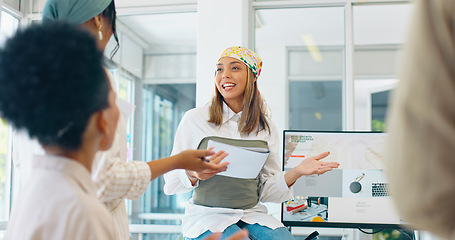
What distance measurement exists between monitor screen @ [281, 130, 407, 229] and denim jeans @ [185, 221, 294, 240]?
2.45 ft

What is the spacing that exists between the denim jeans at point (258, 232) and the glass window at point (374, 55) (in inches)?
83.4

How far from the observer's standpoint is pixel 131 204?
4117mm

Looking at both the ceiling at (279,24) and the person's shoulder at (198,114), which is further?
the ceiling at (279,24)

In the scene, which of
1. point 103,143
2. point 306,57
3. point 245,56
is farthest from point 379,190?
point 103,143

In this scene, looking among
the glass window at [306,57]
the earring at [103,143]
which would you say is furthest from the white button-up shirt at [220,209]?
the glass window at [306,57]

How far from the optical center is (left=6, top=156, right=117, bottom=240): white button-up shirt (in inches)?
32.7

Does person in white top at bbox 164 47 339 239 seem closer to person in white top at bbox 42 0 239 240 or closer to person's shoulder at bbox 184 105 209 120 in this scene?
person's shoulder at bbox 184 105 209 120

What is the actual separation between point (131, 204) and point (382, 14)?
2789mm

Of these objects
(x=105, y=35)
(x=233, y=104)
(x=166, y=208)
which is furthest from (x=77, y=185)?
(x=166, y=208)

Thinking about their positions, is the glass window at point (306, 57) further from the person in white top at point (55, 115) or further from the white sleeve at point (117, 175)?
the person in white top at point (55, 115)

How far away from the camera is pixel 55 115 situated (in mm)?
861

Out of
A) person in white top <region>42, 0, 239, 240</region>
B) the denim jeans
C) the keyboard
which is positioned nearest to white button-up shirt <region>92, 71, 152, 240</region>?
person in white top <region>42, 0, 239, 240</region>

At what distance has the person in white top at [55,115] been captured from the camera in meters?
0.84

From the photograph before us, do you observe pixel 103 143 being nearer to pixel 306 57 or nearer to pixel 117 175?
pixel 117 175
